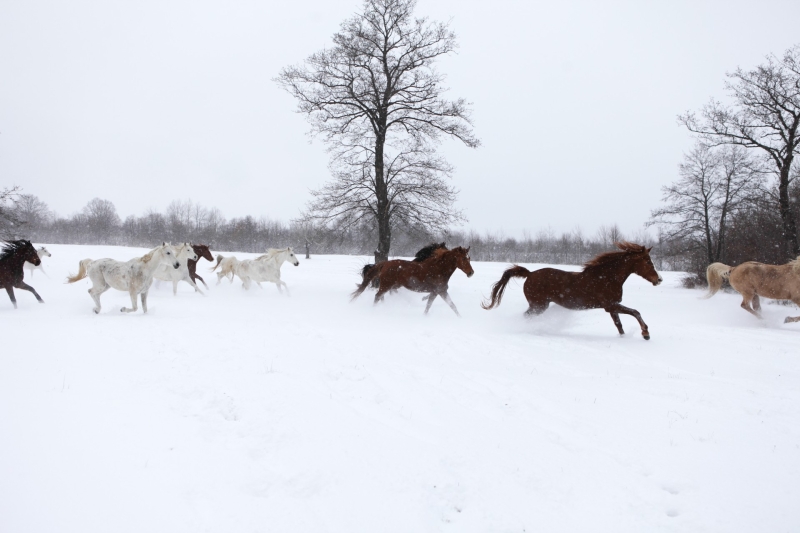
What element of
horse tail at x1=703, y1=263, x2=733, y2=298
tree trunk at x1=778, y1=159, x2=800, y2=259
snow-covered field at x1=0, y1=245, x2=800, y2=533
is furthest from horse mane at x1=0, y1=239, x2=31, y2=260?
tree trunk at x1=778, y1=159, x2=800, y2=259

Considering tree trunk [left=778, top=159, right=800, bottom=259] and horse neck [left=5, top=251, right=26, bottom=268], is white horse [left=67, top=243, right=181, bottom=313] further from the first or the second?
tree trunk [left=778, top=159, right=800, bottom=259]

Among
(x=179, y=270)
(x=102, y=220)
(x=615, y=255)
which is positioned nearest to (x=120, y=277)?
(x=179, y=270)

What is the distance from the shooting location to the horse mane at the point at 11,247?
414 inches

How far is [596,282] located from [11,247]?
1490 cm

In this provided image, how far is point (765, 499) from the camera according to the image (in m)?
3.15

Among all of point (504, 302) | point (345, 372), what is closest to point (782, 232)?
point (504, 302)

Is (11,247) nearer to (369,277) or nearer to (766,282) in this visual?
(369,277)

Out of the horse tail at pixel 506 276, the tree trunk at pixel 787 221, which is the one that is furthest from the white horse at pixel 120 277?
the tree trunk at pixel 787 221

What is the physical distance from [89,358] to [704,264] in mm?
26875

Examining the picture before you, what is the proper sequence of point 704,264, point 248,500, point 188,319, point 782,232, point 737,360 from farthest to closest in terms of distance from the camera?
point 704,264 < point 782,232 < point 188,319 < point 737,360 < point 248,500

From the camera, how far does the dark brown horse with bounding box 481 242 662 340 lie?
27.7ft

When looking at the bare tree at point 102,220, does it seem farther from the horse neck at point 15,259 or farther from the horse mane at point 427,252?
the horse mane at point 427,252

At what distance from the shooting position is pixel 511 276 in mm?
9672

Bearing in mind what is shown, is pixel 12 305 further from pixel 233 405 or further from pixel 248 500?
pixel 248 500
